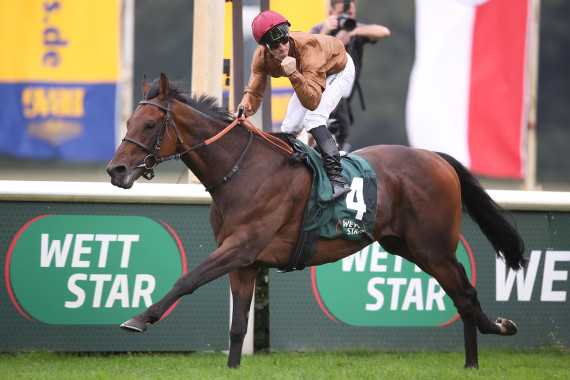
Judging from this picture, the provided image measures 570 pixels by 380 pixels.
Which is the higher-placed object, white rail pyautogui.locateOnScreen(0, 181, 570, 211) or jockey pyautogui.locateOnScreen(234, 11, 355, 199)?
jockey pyautogui.locateOnScreen(234, 11, 355, 199)

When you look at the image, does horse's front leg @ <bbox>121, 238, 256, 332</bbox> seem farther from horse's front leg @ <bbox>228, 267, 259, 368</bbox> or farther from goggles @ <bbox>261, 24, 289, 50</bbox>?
goggles @ <bbox>261, 24, 289, 50</bbox>

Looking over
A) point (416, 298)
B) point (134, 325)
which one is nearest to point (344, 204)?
point (134, 325)

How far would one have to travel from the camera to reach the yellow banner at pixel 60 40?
861cm

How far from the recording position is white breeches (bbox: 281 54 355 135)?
4918 millimetres

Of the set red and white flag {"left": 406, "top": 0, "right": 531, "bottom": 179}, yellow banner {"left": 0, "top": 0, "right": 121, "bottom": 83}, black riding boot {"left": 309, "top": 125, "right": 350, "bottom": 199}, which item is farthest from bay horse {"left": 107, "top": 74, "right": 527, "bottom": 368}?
yellow banner {"left": 0, "top": 0, "right": 121, "bottom": 83}

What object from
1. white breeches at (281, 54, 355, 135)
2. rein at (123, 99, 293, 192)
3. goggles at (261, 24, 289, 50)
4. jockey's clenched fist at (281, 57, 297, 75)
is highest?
goggles at (261, 24, 289, 50)

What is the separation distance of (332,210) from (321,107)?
0.63 m

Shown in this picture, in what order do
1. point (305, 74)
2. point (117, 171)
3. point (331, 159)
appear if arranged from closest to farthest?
point (117, 171)
point (305, 74)
point (331, 159)

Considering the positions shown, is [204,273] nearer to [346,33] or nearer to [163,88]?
[163,88]

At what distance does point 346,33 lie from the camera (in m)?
6.97

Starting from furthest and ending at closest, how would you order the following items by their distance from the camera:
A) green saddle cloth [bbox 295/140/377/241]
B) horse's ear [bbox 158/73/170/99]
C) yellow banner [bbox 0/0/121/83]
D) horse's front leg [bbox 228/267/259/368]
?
1. yellow banner [bbox 0/0/121/83]
2. green saddle cloth [bbox 295/140/377/241]
3. horse's front leg [bbox 228/267/259/368]
4. horse's ear [bbox 158/73/170/99]

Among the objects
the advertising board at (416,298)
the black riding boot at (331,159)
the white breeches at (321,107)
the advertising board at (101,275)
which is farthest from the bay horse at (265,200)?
the advertising board at (101,275)

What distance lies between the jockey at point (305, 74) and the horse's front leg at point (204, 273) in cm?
71

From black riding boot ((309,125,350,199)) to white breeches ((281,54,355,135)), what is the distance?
0.06 metres
